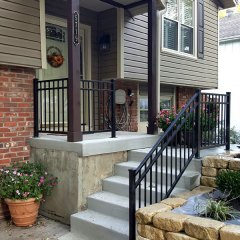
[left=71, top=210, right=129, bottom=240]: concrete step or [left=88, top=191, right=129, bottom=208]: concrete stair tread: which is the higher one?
[left=88, top=191, right=129, bottom=208]: concrete stair tread

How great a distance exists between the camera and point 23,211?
12.8 ft

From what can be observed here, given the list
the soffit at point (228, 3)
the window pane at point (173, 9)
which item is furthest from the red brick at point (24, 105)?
the soffit at point (228, 3)

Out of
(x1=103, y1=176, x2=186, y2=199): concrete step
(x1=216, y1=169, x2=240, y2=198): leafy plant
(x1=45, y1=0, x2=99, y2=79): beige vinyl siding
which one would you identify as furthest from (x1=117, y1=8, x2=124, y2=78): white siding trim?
(x1=216, y1=169, x2=240, y2=198): leafy plant

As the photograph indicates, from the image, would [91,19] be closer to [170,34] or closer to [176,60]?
[170,34]

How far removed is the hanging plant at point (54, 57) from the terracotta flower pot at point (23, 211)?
2686 mm

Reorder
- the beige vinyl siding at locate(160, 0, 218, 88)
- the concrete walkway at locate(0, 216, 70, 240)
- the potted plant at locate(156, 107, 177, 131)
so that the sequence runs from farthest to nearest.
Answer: the beige vinyl siding at locate(160, 0, 218, 88), the potted plant at locate(156, 107, 177, 131), the concrete walkway at locate(0, 216, 70, 240)

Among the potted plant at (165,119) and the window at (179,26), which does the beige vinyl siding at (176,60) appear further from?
the potted plant at (165,119)

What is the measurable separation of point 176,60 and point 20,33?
13.8 ft

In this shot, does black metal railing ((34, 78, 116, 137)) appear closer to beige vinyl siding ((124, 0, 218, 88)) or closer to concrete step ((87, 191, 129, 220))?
beige vinyl siding ((124, 0, 218, 88))

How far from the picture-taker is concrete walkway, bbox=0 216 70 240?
370 cm

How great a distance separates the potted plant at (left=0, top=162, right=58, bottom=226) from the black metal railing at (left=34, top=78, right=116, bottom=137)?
2.43ft

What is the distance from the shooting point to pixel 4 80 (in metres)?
4.35

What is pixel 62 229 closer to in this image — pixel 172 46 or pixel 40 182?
pixel 40 182

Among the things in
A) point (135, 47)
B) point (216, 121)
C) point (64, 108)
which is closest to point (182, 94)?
point (135, 47)
